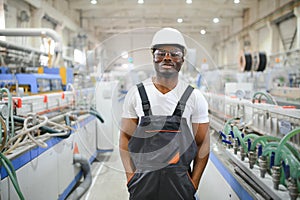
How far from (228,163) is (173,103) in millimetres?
695

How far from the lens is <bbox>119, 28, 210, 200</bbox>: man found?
3.62ft

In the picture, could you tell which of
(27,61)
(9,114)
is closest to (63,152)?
(9,114)

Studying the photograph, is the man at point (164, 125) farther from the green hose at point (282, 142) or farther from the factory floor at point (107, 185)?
the factory floor at point (107, 185)

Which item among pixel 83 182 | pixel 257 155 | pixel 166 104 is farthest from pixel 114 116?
pixel 83 182

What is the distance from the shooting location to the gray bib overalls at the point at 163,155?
1105 millimetres

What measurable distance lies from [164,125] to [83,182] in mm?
1827

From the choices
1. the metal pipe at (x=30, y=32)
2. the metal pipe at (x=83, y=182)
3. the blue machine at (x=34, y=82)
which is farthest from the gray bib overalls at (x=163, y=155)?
the metal pipe at (x=30, y=32)

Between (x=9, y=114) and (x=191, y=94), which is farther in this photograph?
(x=9, y=114)

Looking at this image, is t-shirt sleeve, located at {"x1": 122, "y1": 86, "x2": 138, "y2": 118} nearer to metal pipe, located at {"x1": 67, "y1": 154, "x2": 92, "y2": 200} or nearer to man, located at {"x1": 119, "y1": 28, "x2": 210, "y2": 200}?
man, located at {"x1": 119, "y1": 28, "x2": 210, "y2": 200}

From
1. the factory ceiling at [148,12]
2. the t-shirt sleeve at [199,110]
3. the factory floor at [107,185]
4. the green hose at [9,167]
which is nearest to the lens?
the t-shirt sleeve at [199,110]

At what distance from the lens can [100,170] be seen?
10.7 ft

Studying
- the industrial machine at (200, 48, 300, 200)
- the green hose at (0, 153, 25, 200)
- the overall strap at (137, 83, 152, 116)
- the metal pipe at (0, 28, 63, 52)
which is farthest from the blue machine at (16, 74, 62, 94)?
the overall strap at (137, 83, 152, 116)

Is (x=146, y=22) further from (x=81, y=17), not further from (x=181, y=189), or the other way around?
(x=181, y=189)

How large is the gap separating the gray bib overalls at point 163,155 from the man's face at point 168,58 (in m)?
0.13
